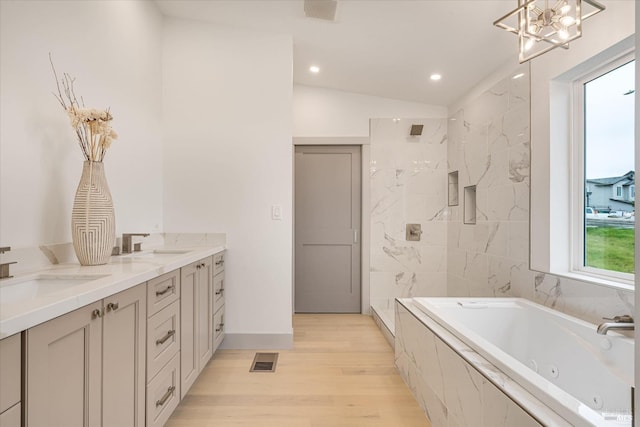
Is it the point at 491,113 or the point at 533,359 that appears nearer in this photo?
the point at 533,359

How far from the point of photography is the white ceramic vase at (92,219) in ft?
5.26

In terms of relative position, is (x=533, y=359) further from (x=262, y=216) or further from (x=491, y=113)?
(x=262, y=216)

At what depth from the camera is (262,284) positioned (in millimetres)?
2885

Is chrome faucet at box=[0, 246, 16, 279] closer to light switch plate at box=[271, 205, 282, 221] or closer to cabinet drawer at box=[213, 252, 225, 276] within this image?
cabinet drawer at box=[213, 252, 225, 276]

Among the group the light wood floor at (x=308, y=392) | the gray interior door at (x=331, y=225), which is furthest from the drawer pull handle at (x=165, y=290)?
the gray interior door at (x=331, y=225)

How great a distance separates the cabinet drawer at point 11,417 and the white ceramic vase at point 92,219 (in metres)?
0.94

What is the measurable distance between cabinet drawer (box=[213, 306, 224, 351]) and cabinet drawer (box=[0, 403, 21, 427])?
1.74 metres

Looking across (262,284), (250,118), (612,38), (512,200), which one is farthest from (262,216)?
(612,38)

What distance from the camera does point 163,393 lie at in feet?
5.27

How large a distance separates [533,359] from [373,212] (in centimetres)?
218

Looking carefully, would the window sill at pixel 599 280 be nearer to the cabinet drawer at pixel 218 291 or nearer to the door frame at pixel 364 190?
the door frame at pixel 364 190

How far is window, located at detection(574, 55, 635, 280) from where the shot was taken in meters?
1.84

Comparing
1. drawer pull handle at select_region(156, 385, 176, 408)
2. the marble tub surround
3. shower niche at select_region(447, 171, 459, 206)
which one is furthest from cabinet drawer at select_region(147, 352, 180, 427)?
shower niche at select_region(447, 171, 459, 206)

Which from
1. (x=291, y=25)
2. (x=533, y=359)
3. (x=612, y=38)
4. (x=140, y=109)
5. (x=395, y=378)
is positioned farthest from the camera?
(x=291, y=25)
